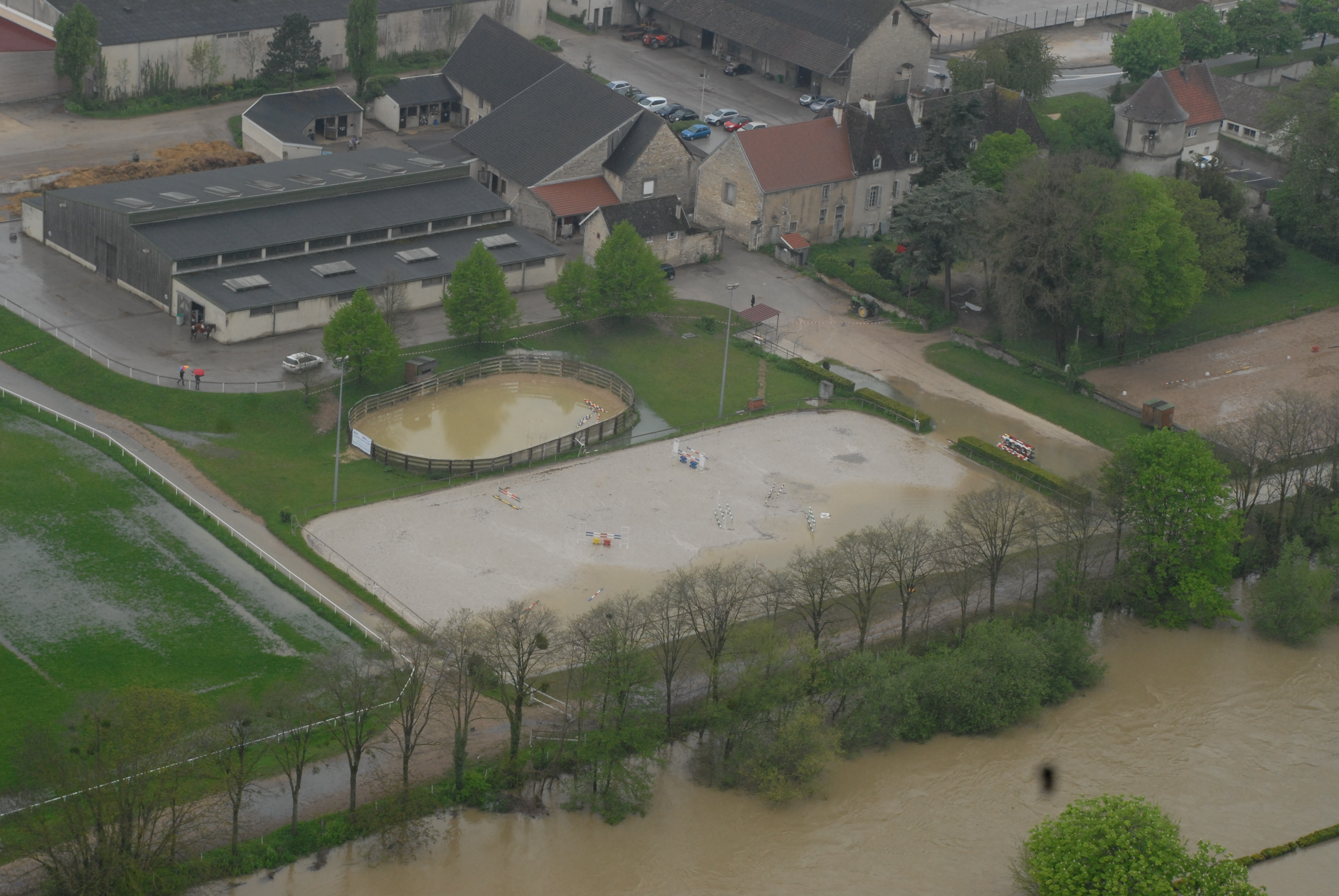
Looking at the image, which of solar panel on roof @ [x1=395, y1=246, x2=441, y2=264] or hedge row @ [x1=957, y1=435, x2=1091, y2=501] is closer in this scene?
hedge row @ [x1=957, y1=435, x2=1091, y2=501]

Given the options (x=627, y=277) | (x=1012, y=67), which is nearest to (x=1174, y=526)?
(x=627, y=277)

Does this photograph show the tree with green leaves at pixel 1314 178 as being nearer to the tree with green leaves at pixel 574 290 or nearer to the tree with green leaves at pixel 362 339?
the tree with green leaves at pixel 574 290

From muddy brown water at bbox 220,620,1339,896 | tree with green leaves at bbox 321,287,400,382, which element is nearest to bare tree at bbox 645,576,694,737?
muddy brown water at bbox 220,620,1339,896

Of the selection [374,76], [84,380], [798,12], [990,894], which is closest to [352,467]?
[84,380]

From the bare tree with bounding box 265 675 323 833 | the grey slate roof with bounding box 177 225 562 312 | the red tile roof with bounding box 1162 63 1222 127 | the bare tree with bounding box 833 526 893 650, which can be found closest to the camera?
the bare tree with bounding box 265 675 323 833

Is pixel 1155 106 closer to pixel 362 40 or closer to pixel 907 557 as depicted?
pixel 362 40

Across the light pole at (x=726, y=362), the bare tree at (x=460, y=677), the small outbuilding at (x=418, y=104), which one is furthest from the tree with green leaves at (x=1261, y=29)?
the bare tree at (x=460, y=677)

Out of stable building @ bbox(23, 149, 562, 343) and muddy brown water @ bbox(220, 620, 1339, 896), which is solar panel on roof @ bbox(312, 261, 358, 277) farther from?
muddy brown water @ bbox(220, 620, 1339, 896)
